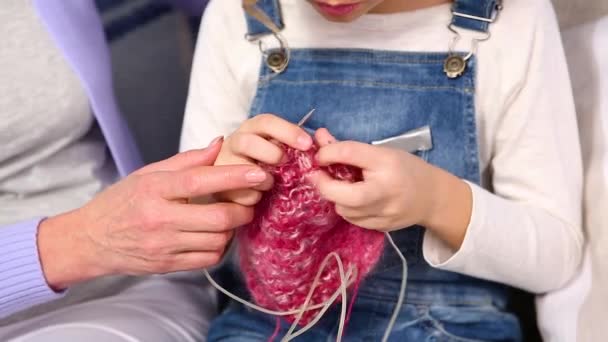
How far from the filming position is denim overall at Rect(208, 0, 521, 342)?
646 millimetres

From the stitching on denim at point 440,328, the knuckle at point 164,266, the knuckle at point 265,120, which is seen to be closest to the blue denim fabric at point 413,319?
the stitching on denim at point 440,328

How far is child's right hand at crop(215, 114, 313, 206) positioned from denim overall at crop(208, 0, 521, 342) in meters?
0.14

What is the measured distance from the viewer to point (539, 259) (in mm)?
610

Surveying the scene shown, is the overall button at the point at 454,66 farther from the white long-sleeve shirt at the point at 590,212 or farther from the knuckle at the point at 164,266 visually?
the knuckle at the point at 164,266

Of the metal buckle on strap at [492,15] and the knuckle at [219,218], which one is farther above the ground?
the metal buckle on strap at [492,15]

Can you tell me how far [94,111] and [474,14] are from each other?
43 cm

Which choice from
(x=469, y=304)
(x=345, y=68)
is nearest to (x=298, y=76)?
(x=345, y=68)

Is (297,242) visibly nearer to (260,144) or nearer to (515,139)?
(260,144)

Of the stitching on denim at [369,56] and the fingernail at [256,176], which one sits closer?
the fingernail at [256,176]

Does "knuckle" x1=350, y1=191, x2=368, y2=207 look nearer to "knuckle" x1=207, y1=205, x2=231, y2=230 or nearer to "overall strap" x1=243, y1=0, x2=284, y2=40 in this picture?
"knuckle" x1=207, y1=205, x2=231, y2=230

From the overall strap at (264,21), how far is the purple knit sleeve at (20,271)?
1.01 feet

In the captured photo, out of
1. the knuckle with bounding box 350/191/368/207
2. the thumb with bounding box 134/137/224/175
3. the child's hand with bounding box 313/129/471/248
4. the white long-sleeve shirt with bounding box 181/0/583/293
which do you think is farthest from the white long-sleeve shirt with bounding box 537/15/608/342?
the thumb with bounding box 134/137/224/175

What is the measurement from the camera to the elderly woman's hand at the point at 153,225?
537 millimetres

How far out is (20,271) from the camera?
623 millimetres
